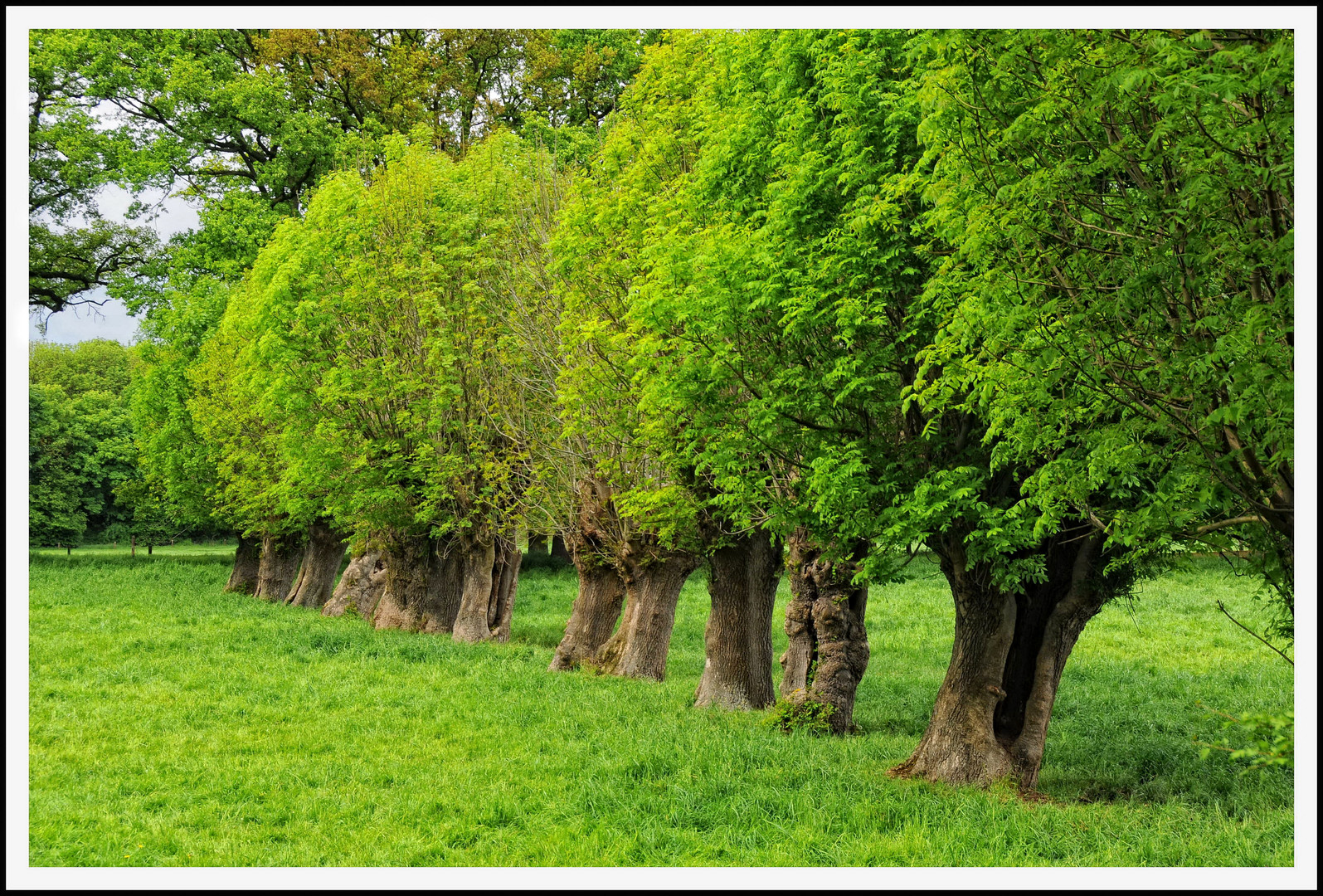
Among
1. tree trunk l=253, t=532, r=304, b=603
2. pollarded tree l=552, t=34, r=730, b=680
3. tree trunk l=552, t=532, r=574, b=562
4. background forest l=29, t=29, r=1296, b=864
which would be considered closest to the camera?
background forest l=29, t=29, r=1296, b=864

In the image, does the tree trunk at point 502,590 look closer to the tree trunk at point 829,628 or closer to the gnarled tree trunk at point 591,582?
the gnarled tree trunk at point 591,582

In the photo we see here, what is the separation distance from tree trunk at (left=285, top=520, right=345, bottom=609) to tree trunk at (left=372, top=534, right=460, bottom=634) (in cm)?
938

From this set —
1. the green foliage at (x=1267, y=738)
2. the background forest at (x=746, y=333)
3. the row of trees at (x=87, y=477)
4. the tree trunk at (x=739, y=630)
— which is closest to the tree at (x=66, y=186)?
the background forest at (x=746, y=333)

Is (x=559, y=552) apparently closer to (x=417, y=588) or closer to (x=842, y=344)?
(x=417, y=588)

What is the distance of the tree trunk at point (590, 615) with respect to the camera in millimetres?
22625

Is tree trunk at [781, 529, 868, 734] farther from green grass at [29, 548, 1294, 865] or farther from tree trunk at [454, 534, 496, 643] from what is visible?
tree trunk at [454, 534, 496, 643]

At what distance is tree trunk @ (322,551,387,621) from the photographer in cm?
3381

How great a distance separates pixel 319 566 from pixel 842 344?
3020 cm

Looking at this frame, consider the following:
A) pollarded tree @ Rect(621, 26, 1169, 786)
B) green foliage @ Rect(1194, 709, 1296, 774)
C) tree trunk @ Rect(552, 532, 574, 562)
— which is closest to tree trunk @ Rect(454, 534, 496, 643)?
pollarded tree @ Rect(621, 26, 1169, 786)

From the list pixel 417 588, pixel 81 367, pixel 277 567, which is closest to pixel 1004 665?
pixel 417 588

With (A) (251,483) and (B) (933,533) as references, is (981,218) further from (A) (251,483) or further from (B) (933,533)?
(A) (251,483)

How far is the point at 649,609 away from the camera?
21.0 meters

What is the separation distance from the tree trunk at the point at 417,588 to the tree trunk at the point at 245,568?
1842cm

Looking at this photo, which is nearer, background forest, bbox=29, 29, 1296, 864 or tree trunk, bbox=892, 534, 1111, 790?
background forest, bbox=29, 29, 1296, 864
